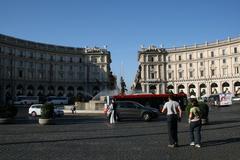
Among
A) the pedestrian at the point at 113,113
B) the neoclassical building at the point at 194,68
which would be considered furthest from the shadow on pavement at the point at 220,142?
the neoclassical building at the point at 194,68

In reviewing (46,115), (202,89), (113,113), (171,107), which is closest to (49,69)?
(202,89)

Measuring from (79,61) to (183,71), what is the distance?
126 ft

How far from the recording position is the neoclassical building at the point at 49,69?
101 metres

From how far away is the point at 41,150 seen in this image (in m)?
12.3

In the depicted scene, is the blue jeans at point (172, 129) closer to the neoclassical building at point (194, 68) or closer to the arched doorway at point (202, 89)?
the neoclassical building at point (194, 68)

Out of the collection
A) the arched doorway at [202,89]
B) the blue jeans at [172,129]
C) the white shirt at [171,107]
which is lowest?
the blue jeans at [172,129]

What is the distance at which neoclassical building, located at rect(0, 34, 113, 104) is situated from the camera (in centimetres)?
10069

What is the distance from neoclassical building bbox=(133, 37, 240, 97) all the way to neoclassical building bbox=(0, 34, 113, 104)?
16548 mm

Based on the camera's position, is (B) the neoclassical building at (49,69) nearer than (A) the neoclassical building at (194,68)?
Yes

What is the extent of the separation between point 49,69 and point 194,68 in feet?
169

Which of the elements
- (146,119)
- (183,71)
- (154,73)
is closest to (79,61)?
(154,73)

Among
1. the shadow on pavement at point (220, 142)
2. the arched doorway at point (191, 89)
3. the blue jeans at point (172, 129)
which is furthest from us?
the arched doorway at point (191, 89)

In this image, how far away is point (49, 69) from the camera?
118 metres

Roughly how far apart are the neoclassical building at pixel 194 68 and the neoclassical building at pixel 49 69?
16.5 metres
